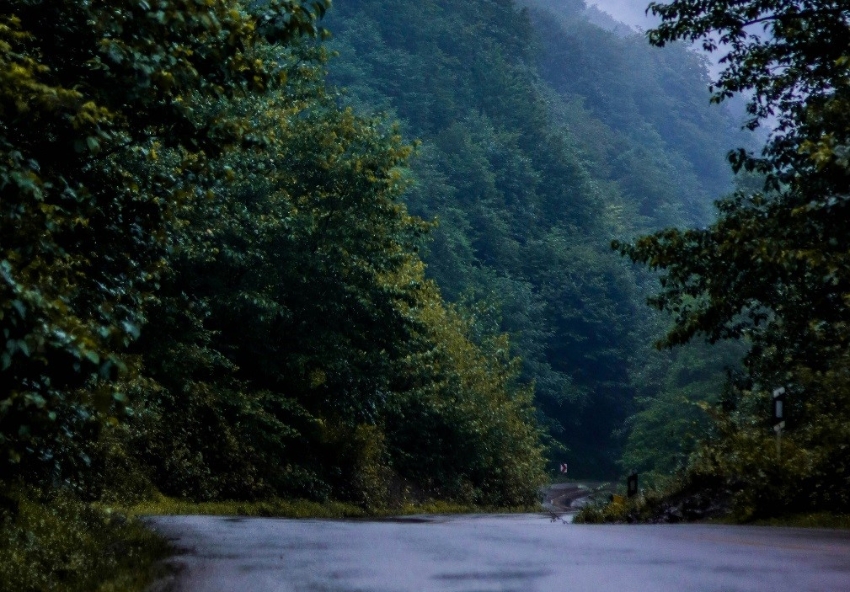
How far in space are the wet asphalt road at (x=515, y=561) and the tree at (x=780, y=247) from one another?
157 inches

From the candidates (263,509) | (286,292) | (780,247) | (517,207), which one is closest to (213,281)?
(286,292)

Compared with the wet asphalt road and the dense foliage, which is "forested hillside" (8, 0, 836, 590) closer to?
the dense foliage

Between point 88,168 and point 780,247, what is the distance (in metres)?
9.70

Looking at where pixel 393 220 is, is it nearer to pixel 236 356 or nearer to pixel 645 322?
pixel 236 356

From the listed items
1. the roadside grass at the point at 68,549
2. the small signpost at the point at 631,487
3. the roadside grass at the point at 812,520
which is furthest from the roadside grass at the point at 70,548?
the small signpost at the point at 631,487

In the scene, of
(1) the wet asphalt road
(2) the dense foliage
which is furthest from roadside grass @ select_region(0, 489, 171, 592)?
(2) the dense foliage

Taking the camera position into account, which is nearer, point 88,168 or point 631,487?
point 88,168

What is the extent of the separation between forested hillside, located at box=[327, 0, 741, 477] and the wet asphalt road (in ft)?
183

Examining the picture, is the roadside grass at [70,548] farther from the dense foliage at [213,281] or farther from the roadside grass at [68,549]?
the dense foliage at [213,281]

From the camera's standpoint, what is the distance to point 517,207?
8738cm

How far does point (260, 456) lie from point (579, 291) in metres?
61.8

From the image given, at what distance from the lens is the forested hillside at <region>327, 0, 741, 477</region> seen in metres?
79.1

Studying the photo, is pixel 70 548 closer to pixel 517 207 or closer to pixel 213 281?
pixel 213 281

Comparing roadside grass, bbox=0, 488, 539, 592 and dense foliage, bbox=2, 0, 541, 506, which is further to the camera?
roadside grass, bbox=0, 488, 539, 592
